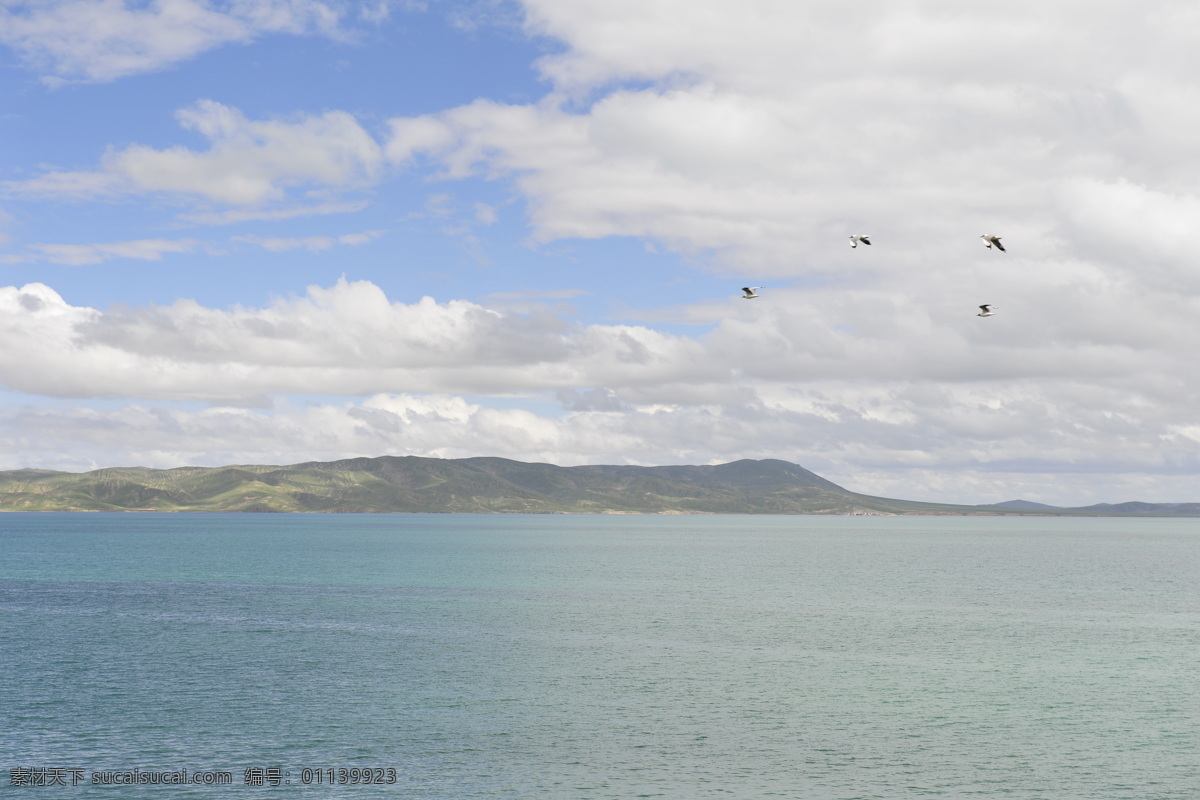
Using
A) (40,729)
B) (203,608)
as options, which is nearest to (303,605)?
(203,608)

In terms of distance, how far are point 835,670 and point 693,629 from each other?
2956 cm

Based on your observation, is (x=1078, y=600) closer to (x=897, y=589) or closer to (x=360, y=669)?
(x=897, y=589)

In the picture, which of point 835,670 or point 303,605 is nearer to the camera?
point 835,670

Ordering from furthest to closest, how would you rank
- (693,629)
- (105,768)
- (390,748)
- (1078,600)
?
(1078,600), (693,629), (390,748), (105,768)

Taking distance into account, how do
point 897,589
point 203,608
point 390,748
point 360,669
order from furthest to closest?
point 897,589, point 203,608, point 360,669, point 390,748

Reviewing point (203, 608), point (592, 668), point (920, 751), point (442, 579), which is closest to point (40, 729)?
point (592, 668)

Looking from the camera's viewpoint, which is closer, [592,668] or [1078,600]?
[592,668]

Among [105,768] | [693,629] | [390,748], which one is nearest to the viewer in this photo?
[105,768]

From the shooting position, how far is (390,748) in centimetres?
6656

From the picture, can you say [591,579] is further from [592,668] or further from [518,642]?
[592,668]

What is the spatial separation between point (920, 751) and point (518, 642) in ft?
Answer: 173

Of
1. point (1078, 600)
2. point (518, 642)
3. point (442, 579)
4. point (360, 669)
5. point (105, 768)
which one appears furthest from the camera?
point (442, 579)

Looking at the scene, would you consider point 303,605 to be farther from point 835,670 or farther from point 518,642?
point 835,670

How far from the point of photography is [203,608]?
139 meters
